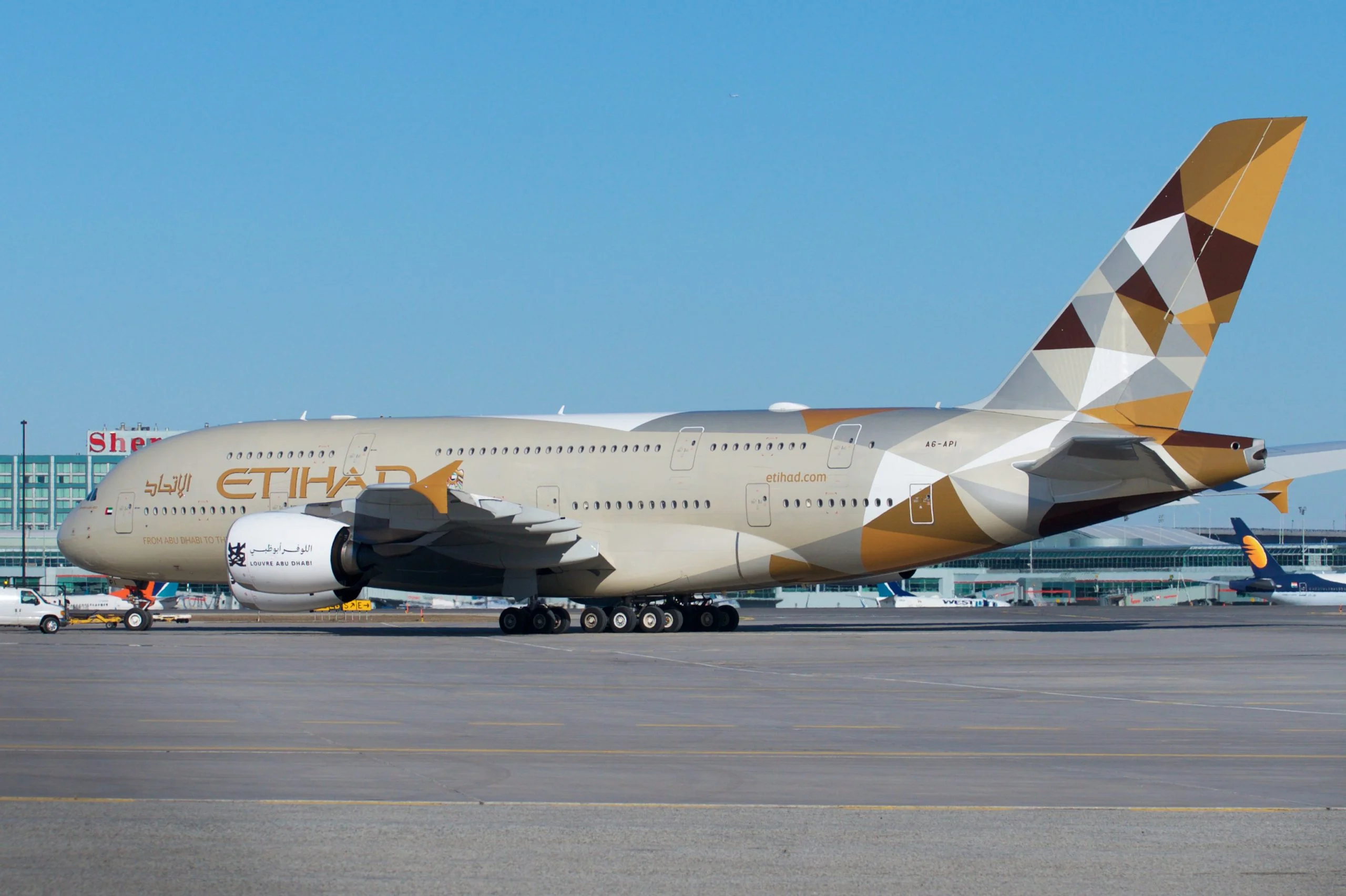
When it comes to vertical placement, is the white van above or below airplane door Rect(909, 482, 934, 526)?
below

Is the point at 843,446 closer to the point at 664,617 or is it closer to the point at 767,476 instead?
the point at 767,476

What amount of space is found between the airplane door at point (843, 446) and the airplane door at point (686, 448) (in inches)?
124

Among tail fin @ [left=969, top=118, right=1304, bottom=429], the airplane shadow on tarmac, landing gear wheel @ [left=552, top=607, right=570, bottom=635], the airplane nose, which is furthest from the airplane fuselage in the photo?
the airplane shadow on tarmac

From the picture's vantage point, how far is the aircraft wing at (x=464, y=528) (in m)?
32.9

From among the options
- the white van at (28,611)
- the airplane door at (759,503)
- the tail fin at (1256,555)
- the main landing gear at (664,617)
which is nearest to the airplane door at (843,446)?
the airplane door at (759,503)

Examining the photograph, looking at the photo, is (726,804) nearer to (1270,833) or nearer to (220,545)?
(1270,833)

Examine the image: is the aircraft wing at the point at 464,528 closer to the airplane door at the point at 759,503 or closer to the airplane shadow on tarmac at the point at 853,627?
the airplane shadow on tarmac at the point at 853,627

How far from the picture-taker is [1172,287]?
104ft

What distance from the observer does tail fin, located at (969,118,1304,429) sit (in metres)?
31.0

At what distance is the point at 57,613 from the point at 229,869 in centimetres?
3704

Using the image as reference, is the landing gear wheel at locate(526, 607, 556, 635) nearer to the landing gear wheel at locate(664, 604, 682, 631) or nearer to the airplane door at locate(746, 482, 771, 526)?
the landing gear wheel at locate(664, 604, 682, 631)

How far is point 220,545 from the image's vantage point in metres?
38.2

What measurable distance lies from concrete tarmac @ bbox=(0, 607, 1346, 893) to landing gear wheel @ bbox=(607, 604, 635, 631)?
11519 millimetres

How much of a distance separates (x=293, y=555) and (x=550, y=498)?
590cm
